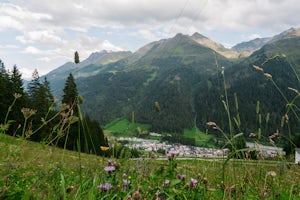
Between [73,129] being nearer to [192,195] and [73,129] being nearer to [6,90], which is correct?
[6,90]

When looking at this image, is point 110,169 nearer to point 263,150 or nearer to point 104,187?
point 104,187

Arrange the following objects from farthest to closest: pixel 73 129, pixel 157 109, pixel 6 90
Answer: pixel 73 129 → pixel 6 90 → pixel 157 109

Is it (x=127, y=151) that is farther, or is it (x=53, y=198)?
(x=127, y=151)

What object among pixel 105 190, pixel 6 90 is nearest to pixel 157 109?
pixel 105 190

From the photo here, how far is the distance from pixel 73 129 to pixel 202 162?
53.0 meters

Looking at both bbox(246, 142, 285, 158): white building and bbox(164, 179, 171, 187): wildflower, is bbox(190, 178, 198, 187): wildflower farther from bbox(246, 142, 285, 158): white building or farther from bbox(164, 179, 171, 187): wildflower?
bbox(246, 142, 285, 158): white building

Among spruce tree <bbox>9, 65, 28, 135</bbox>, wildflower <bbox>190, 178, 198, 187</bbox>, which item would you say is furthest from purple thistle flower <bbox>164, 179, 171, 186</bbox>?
spruce tree <bbox>9, 65, 28, 135</bbox>

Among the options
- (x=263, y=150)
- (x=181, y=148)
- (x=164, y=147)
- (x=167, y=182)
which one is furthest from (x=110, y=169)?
(x=263, y=150)

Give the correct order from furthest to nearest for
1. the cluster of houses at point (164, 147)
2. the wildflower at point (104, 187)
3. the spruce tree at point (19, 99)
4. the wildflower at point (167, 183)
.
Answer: the spruce tree at point (19, 99) < the cluster of houses at point (164, 147) < the wildflower at point (167, 183) < the wildflower at point (104, 187)

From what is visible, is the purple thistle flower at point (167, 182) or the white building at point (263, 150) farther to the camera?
the white building at point (263, 150)

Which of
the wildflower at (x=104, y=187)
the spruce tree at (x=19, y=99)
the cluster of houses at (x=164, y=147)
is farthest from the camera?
the spruce tree at (x=19, y=99)

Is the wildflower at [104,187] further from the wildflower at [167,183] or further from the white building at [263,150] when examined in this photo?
the white building at [263,150]

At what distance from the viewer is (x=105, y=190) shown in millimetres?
2658

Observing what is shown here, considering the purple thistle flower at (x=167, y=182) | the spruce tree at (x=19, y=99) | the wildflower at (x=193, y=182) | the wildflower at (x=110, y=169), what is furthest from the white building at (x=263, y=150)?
the spruce tree at (x=19, y=99)
